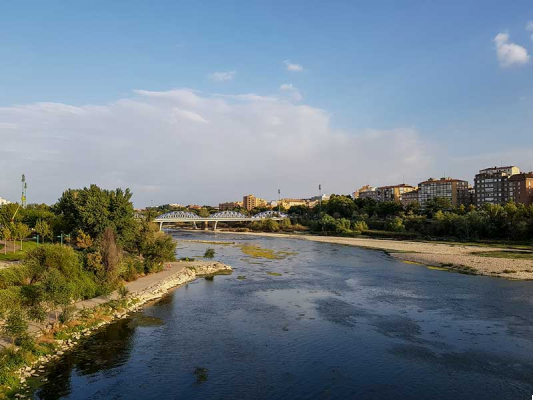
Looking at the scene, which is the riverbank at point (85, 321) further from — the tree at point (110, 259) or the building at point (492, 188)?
the building at point (492, 188)

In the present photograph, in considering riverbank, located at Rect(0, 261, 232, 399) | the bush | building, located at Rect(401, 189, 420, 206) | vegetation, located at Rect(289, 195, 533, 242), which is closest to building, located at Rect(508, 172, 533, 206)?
vegetation, located at Rect(289, 195, 533, 242)

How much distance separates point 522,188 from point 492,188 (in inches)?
354

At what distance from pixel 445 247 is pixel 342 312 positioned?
42.7 meters

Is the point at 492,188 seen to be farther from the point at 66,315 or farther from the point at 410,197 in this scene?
the point at 66,315

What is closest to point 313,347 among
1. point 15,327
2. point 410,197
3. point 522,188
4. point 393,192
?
point 15,327

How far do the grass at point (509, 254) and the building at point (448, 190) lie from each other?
73869mm

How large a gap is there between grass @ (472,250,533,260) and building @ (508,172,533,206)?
50939mm

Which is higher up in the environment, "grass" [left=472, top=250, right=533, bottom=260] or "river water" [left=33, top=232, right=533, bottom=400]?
"grass" [left=472, top=250, right=533, bottom=260]

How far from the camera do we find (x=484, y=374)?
1614 cm

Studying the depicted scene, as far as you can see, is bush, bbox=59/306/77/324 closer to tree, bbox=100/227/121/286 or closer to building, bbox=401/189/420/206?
tree, bbox=100/227/121/286

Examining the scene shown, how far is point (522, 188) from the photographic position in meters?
98.8

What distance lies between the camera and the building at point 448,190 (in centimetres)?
12681

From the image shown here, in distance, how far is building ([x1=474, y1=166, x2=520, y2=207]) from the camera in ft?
340

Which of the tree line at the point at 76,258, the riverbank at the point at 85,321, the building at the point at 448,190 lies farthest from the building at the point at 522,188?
the riverbank at the point at 85,321
